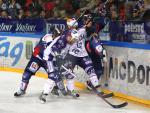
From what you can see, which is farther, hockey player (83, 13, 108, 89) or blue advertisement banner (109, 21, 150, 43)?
hockey player (83, 13, 108, 89)

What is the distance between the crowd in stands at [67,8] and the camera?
11.6 meters

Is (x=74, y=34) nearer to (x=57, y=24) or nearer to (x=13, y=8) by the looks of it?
(x=57, y=24)

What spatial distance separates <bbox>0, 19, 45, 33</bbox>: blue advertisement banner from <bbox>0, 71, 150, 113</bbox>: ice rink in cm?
278

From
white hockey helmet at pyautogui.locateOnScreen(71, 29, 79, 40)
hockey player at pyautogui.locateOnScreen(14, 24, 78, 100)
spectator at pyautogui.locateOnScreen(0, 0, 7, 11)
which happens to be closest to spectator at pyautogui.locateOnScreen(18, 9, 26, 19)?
spectator at pyautogui.locateOnScreen(0, 0, 7, 11)

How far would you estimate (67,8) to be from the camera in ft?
47.5

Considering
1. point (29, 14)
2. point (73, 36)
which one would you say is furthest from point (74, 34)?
point (29, 14)

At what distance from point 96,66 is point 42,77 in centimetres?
211

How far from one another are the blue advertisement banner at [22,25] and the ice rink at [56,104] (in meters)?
2.78

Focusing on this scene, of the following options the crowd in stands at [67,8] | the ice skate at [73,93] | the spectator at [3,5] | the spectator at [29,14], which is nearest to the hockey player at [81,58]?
the ice skate at [73,93]

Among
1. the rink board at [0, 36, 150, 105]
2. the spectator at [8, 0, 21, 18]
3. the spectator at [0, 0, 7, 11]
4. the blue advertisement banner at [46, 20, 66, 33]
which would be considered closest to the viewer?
the rink board at [0, 36, 150, 105]

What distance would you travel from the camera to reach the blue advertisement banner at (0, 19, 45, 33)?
13.1 meters

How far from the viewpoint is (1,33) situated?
1317cm

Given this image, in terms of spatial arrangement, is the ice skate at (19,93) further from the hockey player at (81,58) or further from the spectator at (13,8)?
the spectator at (13,8)

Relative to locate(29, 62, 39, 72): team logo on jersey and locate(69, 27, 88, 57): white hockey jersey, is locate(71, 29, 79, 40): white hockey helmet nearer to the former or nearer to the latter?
locate(69, 27, 88, 57): white hockey jersey
